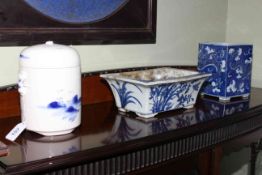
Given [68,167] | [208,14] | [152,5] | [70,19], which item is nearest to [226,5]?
[208,14]

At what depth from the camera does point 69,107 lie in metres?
0.61

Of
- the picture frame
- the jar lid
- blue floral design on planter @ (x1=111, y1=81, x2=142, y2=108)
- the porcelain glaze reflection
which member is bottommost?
the porcelain glaze reflection

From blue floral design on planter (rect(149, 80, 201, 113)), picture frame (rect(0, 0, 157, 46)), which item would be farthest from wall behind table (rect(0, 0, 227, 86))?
blue floral design on planter (rect(149, 80, 201, 113))

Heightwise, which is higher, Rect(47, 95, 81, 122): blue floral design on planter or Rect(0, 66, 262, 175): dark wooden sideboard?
Rect(47, 95, 81, 122): blue floral design on planter

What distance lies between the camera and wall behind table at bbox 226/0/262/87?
1237 mm

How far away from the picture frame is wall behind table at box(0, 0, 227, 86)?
0.08 feet

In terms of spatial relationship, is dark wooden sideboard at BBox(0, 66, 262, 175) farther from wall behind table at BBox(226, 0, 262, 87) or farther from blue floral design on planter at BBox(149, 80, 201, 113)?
wall behind table at BBox(226, 0, 262, 87)

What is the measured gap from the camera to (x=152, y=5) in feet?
3.26

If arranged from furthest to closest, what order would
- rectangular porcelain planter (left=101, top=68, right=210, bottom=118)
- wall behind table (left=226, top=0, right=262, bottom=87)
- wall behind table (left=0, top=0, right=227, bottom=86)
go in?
1. wall behind table (left=226, top=0, right=262, bottom=87)
2. wall behind table (left=0, top=0, right=227, bottom=86)
3. rectangular porcelain planter (left=101, top=68, right=210, bottom=118)

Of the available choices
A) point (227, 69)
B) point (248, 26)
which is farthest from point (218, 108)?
point (248, 26)

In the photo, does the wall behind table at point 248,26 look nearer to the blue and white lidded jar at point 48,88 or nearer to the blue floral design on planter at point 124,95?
the blue floral design on planter at point 124,95

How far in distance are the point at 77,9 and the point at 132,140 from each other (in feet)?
1.26

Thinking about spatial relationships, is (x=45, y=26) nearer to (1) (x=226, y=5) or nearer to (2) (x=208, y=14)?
(2) (x=208, y=14)

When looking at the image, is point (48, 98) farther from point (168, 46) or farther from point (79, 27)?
point (168, 46)
